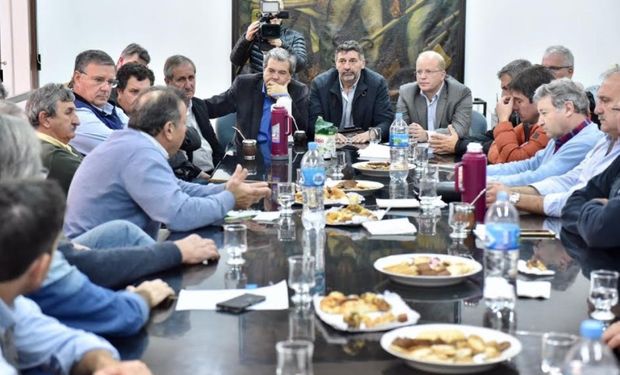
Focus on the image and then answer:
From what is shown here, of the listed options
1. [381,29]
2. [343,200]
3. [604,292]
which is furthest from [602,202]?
[381,29]

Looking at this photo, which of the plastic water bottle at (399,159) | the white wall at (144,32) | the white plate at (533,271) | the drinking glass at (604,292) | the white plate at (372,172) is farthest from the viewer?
the white wall at (144,32)

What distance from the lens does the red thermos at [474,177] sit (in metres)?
3.19

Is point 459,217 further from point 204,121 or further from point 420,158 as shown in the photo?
point 204,121

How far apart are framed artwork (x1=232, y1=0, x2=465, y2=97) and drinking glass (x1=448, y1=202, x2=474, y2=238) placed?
5441 mm

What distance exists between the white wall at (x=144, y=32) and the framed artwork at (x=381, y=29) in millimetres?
234

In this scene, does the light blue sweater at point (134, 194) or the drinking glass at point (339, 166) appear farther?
the drinking glass at point (339, 166)

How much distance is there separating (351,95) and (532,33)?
2.59 meters

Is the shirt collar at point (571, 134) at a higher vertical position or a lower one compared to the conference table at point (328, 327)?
higher

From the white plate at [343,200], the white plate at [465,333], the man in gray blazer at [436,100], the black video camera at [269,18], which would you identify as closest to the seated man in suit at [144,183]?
the white plate at [343,200]

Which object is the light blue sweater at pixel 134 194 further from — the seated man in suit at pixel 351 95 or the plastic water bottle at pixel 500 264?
the seated man in suit at pixel 351 95

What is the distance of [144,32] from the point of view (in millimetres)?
8242

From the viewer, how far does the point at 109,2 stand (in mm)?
8227

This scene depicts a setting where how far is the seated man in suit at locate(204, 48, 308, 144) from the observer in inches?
240

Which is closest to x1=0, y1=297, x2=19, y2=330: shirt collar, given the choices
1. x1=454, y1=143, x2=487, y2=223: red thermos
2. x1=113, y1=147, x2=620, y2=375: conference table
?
x1=113, y1=147, x2=620, y2=375: conference table
